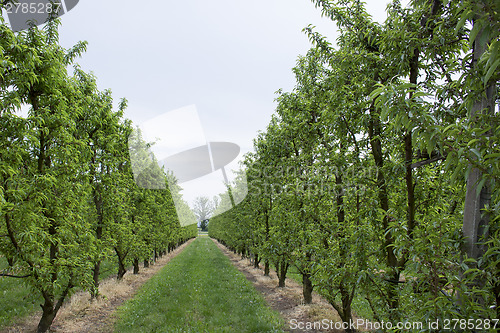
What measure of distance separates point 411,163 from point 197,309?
29.1 feet

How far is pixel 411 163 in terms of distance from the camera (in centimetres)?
320

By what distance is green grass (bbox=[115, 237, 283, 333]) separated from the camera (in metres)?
7.59

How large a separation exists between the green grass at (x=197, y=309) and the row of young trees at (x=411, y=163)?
2.46 meters

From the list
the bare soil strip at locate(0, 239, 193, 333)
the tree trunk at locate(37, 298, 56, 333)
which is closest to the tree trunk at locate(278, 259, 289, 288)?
the bare soil strip at locate(0, 239, 193, 333)

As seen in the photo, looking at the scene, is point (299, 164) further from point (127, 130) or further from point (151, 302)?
point (127, 130)

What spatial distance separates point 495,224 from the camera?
7.24 ft

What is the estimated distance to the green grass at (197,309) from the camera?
7.59m

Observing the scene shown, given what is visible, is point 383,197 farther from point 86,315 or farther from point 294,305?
point 86,315

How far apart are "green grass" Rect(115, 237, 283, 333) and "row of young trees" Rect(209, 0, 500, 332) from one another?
8.08ft

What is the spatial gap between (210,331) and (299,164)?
5815mm

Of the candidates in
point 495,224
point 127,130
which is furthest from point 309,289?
point 127,130

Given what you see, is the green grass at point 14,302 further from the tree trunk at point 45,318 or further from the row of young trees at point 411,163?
the row of young trees at point 411,163

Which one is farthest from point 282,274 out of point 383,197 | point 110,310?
point 383,197

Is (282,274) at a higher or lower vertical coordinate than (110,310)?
higher
